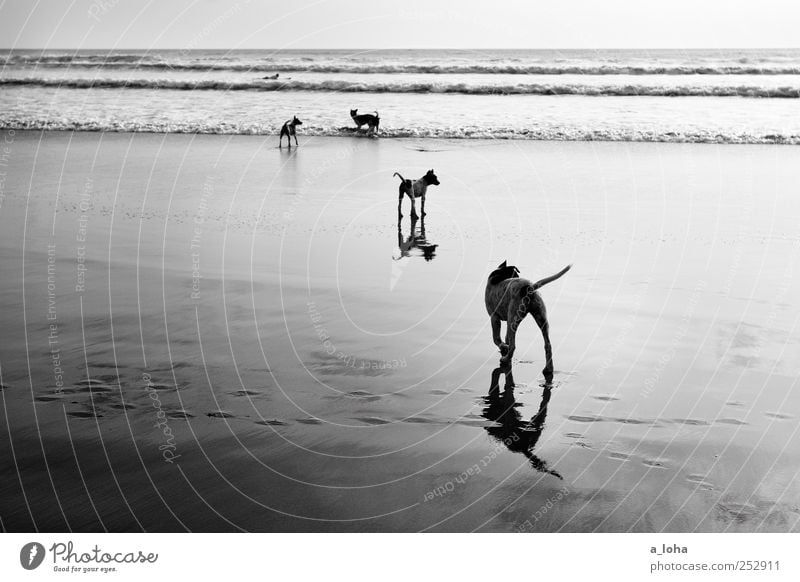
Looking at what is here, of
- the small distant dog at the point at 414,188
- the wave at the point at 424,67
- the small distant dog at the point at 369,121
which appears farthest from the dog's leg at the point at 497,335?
the wave at the point at 424,67

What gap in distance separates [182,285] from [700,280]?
4.66 metres

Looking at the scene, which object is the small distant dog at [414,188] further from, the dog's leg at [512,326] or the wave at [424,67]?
the wave at [424,67]

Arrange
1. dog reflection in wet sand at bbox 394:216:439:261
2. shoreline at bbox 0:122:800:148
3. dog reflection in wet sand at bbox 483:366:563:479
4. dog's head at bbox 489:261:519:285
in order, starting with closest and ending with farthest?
dog reflection in wet sand at bbox 483:366:563:479 → dog's head at bbox 489:261:519:285 → dog reflection in wet sand at bbox 394:216:439:261 → shoreline at bbox 0:122:800:148

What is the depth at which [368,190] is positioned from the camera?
11.1 m

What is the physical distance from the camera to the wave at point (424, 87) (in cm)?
2277

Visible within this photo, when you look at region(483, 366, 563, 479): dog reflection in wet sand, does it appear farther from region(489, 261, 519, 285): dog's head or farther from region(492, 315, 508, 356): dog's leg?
region(489, 261, 519, 285): dog's head

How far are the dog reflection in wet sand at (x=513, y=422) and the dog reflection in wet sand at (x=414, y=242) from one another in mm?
3282

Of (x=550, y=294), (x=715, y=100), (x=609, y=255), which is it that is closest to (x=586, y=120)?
(x=715, y=100)

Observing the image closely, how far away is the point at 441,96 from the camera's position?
24219 mm

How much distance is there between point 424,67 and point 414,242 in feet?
82.8

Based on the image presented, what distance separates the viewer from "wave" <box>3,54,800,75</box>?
92.8 feet

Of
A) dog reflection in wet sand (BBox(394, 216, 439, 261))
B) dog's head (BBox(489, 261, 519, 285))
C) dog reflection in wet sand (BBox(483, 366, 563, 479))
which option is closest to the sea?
dog reflection in wet sand (BBox(394, 216, 439, 261))

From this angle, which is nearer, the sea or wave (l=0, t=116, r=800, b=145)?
wave (l=0, t=116, r=800, b=145)
